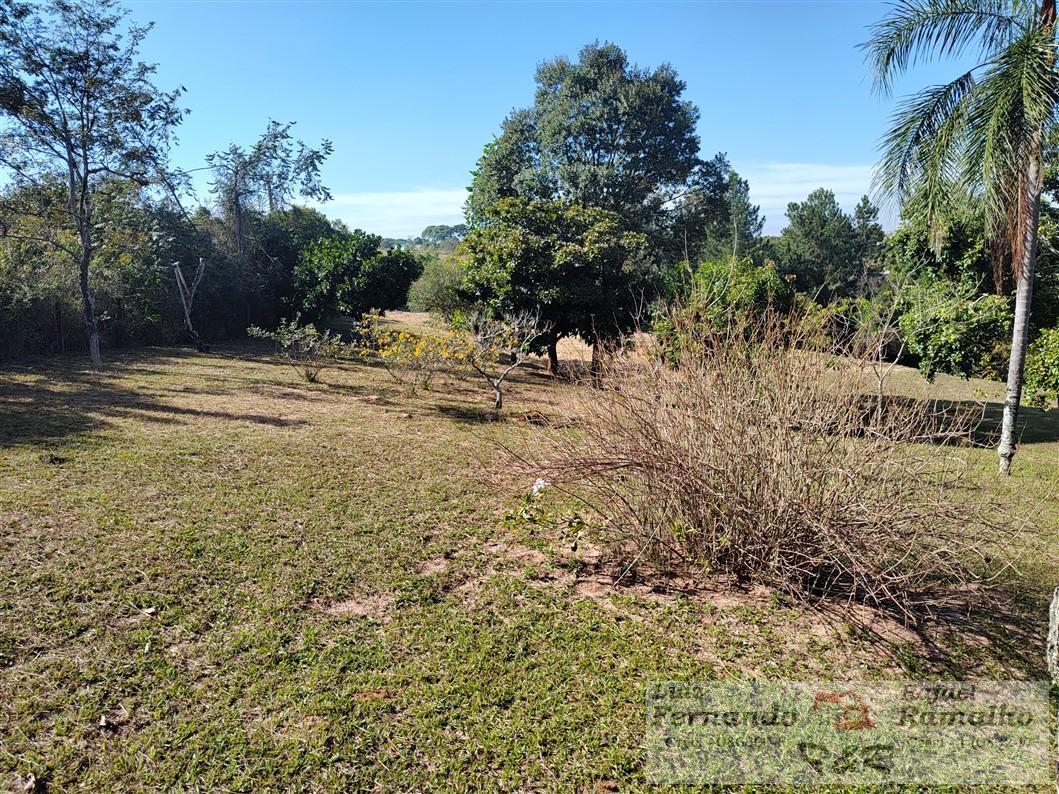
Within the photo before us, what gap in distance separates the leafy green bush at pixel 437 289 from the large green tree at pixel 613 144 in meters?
3.68

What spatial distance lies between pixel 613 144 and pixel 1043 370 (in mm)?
16776

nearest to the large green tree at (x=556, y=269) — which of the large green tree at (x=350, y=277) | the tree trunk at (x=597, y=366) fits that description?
the large green tree at (x=350, y=277)

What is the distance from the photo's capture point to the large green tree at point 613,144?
21.5m

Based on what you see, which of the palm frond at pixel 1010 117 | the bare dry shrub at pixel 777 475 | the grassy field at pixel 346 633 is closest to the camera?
the grassy field at pixel 346 633

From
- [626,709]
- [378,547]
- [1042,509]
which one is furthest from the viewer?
[1042,509]

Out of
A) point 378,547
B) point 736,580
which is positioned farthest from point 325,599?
point 736,580

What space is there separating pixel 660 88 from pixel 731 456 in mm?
21608

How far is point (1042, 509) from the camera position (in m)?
6.24

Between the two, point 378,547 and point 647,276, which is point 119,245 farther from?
point 378,547

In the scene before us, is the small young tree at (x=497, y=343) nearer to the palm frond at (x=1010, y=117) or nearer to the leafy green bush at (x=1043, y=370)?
the palm frond at (x=1010, y=117)

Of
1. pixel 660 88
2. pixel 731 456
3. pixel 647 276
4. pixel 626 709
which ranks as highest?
pixel 660 88

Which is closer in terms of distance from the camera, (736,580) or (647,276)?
(736,580)

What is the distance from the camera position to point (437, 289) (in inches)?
760

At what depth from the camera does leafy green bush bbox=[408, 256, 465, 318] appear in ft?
60.2
